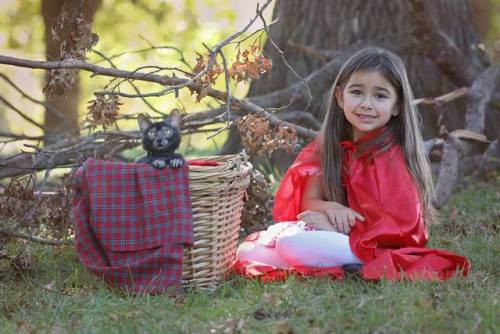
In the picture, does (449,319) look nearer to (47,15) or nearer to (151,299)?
(151,299)

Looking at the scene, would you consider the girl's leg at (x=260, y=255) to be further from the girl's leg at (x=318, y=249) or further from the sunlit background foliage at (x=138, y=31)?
the sunlit background foliage at (x=138, y=31)

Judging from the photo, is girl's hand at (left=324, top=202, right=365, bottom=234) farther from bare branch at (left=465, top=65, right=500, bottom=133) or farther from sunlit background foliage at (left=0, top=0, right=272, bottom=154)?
sunlit background foliage at (left=0, top=0, right=272, bottom=154)

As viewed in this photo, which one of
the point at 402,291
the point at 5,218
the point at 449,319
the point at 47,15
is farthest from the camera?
the point at 47,15

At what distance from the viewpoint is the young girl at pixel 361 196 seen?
336 centimetres

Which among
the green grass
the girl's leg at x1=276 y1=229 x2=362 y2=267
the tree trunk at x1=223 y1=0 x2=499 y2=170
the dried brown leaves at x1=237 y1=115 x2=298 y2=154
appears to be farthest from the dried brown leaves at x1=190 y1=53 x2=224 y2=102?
the tree trunk at x1=223 y1=0 x2=499 y2=170

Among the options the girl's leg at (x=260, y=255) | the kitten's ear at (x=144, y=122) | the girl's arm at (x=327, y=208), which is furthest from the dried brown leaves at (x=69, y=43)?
the girl's arm at (x=327, y=208)

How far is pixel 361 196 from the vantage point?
139 inches

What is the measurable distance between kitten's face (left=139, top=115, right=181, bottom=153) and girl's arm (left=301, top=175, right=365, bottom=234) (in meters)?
0.78

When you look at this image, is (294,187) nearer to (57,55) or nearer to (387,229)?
(387,229)

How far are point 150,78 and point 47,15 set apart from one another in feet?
6.75

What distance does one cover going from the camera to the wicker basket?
126 inches

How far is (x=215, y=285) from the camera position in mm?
3373

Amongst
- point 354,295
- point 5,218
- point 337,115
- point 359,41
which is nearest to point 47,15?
point 5,218

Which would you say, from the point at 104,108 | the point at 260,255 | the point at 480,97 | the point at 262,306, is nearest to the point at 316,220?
the point at 260,255
